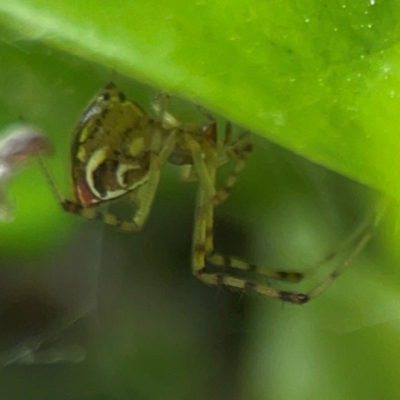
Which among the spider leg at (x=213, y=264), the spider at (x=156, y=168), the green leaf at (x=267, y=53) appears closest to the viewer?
the green leaf at (x=267, y=53)

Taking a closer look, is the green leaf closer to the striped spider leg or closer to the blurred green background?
the blurred green background

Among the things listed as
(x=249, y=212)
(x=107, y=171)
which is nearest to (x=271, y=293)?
(x=249, y=212)

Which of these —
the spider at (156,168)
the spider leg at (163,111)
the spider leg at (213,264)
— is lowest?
the spider leg at (213,264)

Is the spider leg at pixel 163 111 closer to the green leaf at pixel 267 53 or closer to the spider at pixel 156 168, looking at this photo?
the spider at pixel 156 168

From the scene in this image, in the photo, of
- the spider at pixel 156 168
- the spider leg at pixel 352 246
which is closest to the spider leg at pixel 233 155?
the spider at pixel 156 168

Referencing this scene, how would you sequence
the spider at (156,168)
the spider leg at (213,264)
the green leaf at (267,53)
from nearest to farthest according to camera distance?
1. the green leaf at (267,53)
2. the spider at (156,168)
3. the spider leg at (213,264)

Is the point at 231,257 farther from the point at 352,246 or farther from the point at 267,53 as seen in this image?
the point at 267,53
